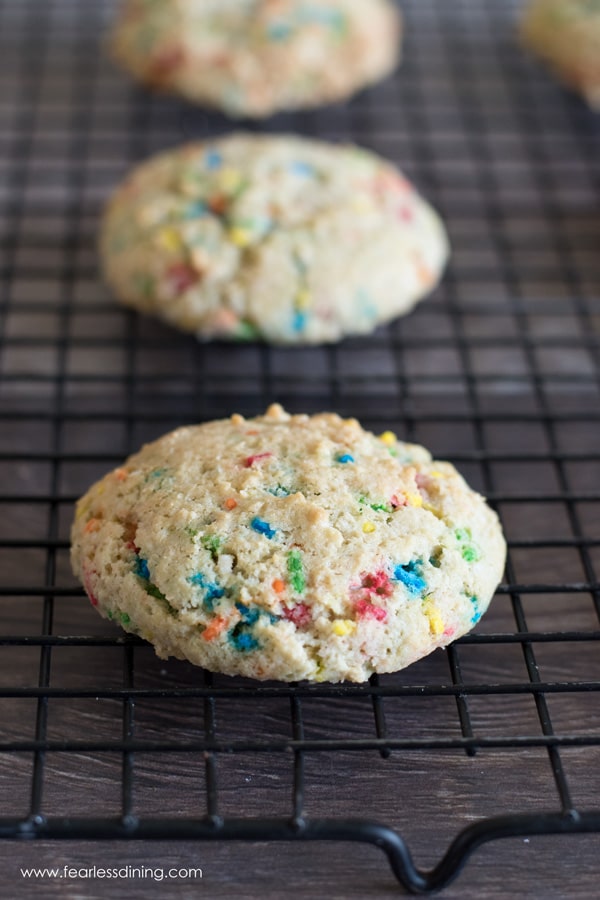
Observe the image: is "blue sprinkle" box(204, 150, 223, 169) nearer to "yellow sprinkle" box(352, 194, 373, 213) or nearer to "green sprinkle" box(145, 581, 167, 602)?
"yellow sprinkle" box(352, 194, 373, 213)

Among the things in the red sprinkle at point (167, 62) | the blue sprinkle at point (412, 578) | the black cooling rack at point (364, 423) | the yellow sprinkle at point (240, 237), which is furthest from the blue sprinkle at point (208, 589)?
the red sprinkle at point (167, 62)

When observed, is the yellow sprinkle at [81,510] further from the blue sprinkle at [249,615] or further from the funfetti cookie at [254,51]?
the funfetti cookie at [254,51]

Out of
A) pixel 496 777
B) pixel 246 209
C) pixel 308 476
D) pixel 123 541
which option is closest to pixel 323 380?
pixel 246 209

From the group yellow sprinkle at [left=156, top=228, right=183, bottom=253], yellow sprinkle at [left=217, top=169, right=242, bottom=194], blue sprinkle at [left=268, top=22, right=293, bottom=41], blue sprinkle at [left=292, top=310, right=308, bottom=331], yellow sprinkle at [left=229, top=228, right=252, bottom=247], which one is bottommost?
blue sprinkle at [left=292, top=310, right=308, bottom=331]

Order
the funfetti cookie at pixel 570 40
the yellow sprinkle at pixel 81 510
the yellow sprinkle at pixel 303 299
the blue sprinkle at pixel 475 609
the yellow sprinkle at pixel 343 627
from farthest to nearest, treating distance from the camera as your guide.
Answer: the funfetti cookie at pixel 570 40 → the yellow sprinkle at pixel 303 299 → the yellow sprinkle at pixel 81 510 → the blue sprinkle at pixel 475 609 → the yellow sprinkle at pixel 343 627

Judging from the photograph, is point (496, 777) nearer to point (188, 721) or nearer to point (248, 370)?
point (188, 721)

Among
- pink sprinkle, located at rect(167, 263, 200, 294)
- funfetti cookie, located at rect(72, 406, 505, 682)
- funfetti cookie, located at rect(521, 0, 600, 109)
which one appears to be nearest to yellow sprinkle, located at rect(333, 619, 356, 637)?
funfetti cookie, located at rect(72, 406, 505, 682)
